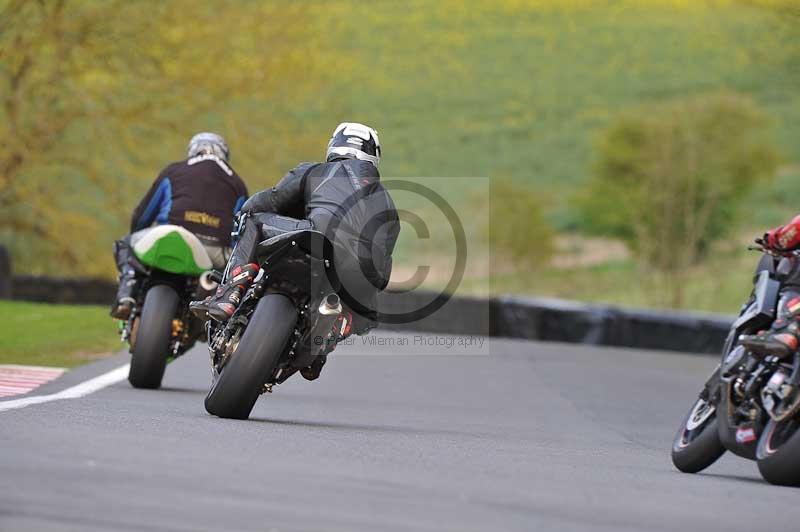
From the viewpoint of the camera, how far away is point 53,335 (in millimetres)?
17250

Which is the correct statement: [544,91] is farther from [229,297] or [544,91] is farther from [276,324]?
[276,324]

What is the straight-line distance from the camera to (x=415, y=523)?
18.7 ft

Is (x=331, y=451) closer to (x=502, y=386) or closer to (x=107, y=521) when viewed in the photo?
(x=107, y=521)

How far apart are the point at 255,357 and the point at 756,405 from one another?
8.65 ft

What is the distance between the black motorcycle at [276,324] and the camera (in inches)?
348

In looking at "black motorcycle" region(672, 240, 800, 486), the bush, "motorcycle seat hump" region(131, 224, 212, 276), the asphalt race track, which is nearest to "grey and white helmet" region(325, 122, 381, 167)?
the asphalt race track

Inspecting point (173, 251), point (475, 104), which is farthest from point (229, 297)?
point (475, 104)

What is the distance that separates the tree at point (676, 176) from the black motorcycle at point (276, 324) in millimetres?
30307

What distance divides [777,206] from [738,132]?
611cm

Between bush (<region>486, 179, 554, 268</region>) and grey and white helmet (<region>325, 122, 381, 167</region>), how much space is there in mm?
47417

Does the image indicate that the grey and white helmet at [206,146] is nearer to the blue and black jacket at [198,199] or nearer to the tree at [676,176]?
the blue and black jacket at [198,199]

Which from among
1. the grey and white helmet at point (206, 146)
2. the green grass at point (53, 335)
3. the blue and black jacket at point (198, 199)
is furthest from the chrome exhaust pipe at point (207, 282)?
the green grass at point (53, 335)

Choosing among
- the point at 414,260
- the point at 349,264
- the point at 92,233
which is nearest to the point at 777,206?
the point at 414,260

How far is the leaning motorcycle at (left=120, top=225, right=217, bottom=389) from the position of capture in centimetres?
1174
